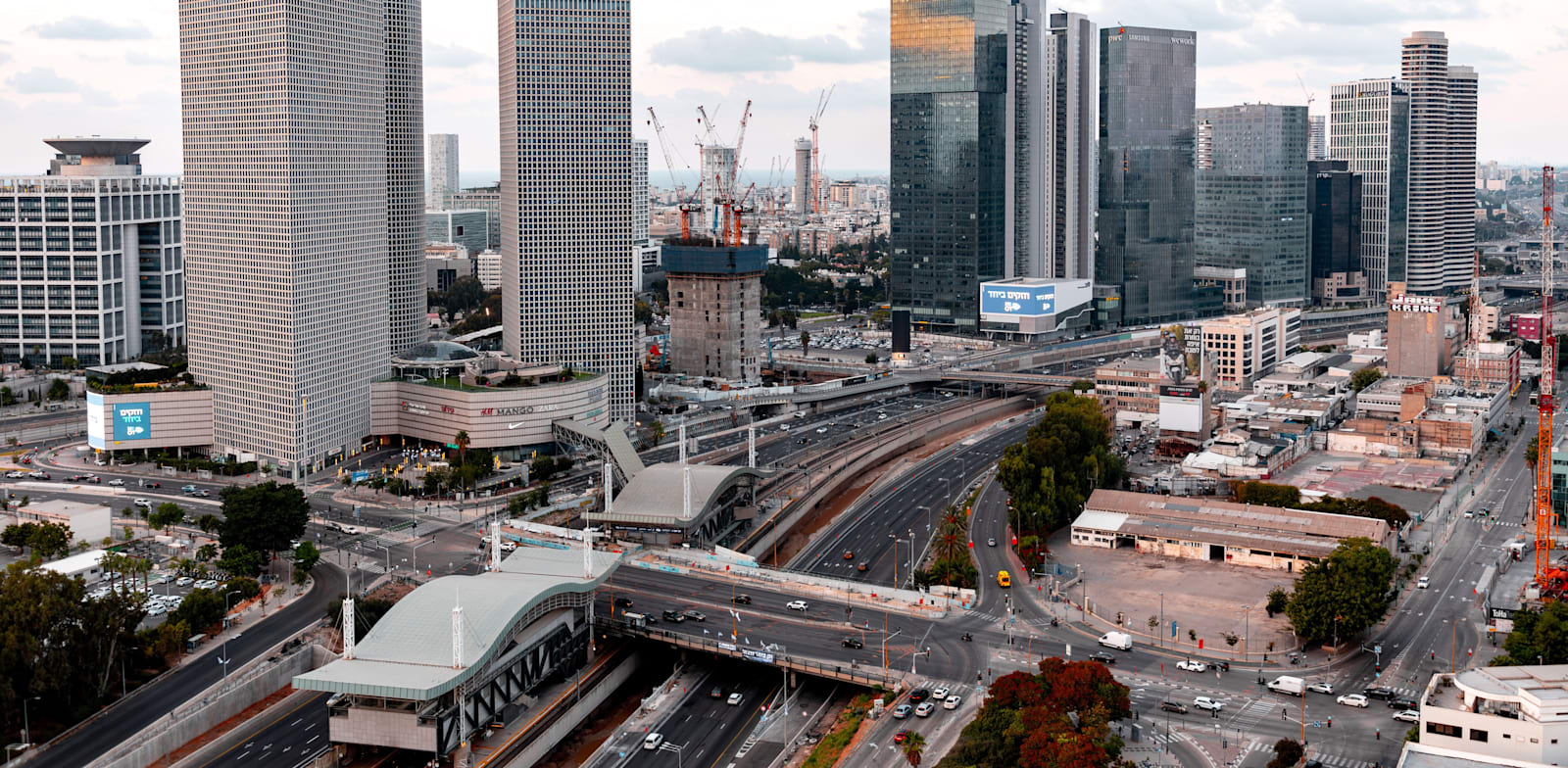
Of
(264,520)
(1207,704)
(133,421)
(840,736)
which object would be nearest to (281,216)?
(133,421)

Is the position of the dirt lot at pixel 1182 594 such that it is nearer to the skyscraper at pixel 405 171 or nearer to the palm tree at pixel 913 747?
the palm tree at pixel 913 747

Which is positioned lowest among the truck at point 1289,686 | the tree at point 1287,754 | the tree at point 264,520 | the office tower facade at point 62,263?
the tree at point 1287,754

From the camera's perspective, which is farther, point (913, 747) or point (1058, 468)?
point (1058, 468)

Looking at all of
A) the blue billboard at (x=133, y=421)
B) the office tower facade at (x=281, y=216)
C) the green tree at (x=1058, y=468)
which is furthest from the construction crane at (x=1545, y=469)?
the blue billboard at (x=133, y=421)

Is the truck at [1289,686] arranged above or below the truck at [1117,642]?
below

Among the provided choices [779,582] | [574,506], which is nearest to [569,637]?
[779,582]

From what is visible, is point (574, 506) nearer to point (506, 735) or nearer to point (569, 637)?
point (569, 637)

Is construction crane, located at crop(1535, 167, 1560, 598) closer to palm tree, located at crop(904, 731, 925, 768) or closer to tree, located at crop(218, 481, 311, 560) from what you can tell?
palm tree, located at crop(904, 731, 925, 768)

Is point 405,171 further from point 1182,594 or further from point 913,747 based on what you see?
point 913,747
